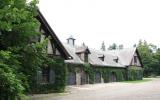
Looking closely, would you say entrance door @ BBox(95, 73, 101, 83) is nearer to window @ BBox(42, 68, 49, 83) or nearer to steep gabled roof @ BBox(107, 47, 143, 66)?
steep gabled roof @ BBox(107, 47, 143, 66)

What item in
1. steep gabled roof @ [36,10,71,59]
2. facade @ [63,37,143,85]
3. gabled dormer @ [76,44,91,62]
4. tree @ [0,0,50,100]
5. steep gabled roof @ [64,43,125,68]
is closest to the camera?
tree @ [0,0,50,100]

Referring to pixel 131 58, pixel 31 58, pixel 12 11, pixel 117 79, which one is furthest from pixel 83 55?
pixel 12 11

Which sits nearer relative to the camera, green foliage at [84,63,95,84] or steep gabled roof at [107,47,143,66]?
green foliage at [84,63,95,84]

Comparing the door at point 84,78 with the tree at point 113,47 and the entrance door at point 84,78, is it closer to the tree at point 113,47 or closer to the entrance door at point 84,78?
the entrance door at point 84,78

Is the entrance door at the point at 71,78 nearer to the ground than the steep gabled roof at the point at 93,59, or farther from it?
nearer to the ground

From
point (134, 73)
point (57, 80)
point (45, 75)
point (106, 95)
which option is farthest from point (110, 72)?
point (106, 95)

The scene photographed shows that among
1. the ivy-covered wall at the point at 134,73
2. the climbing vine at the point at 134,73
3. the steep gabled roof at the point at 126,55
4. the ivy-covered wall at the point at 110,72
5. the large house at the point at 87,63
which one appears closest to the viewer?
the large house at the point at 87,63

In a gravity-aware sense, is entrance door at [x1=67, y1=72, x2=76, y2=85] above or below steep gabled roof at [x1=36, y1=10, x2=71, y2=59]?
below

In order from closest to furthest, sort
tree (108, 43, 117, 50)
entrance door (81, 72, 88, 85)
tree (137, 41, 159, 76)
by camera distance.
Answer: entrance door (81, 72, 88, 85), tree (137, 41, 159, 76), tree (108, 43, 117, 50)

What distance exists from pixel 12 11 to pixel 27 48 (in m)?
2.73

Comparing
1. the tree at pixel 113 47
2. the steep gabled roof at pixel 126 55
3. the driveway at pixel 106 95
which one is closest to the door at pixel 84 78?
the driveway at pixel 106 95

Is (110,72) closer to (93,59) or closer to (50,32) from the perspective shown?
(93,59)

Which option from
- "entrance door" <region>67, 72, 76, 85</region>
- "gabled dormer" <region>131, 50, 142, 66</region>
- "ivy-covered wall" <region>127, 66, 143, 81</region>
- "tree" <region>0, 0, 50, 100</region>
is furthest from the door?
"tree" <region>0, 0, 50, 100</region>

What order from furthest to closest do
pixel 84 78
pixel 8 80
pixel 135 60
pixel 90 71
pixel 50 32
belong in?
1. pixel 135 60
2. pixel 90 71
3. pixel 84 78
4. pixel 50 32
5. pixel 8 80
